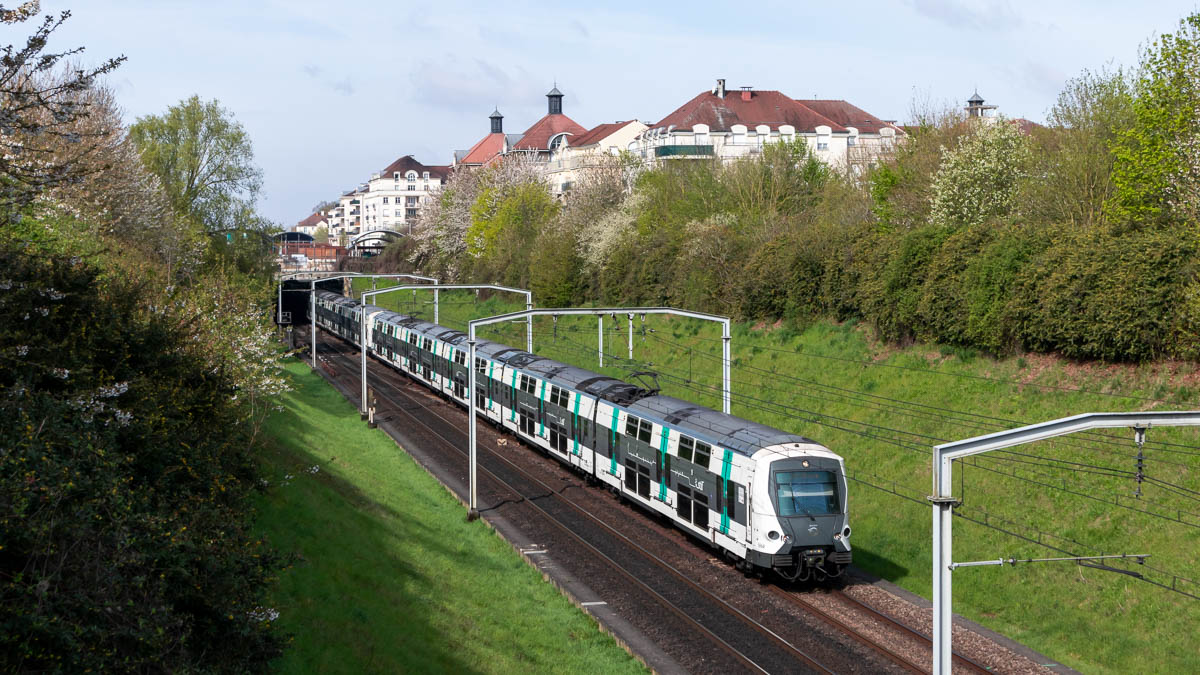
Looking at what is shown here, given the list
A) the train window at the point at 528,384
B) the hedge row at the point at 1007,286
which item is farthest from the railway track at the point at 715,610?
the hedge row at the point at 1007,286

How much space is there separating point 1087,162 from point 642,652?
25.8 metres

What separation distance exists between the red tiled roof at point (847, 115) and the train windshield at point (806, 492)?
79.5 meters

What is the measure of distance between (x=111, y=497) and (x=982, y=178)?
37294mm

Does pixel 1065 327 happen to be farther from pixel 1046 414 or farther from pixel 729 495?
pixel 729 495

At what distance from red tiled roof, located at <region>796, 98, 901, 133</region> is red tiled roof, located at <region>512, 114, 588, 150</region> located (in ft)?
130

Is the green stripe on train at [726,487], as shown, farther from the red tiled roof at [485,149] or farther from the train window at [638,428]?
the red tiled roof at [485,149]

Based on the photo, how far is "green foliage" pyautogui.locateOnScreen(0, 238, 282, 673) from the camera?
9.73m

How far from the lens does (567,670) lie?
17.3 meters

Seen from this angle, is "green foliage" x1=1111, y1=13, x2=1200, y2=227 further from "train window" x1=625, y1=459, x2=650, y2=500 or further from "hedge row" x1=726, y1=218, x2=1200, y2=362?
"train window" x1=625, y1=459, x2=650, y2=500

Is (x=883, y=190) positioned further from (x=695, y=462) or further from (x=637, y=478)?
(x=695, y=462)

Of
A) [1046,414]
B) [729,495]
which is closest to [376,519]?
[729,495]

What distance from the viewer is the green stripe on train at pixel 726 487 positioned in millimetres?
22109

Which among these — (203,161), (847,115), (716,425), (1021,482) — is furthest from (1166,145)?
(847,115)

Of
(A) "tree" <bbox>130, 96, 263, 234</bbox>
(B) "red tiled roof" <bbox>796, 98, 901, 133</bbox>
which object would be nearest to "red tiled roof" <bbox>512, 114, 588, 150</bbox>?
(B) "red tiled roof" <bbox>796, 98, 901, 133</bbox>
